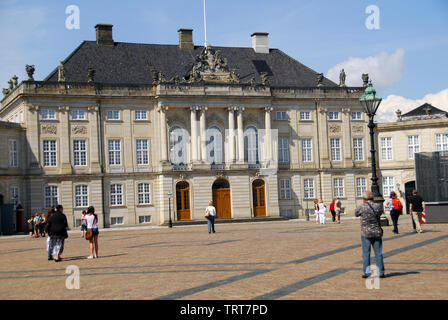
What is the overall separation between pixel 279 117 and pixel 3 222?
27143 millimetres

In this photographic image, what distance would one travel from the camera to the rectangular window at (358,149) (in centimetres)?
6669

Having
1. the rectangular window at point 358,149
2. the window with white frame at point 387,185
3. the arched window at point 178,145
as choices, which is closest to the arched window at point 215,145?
the arched window at point 178,145

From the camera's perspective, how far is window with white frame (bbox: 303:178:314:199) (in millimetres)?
65062

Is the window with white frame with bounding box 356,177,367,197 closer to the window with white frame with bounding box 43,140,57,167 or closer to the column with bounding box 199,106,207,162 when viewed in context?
the column with bounding box 199,106,207,162

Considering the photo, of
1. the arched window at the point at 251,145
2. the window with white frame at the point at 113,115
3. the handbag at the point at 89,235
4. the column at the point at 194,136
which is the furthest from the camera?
the arched window at the point at 251,145

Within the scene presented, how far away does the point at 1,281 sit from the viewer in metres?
18.1

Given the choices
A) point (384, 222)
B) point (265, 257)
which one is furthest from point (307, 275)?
point (384, 222)

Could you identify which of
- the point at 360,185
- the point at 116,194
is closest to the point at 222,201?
the point at 116,194

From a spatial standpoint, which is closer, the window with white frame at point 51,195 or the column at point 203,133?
the window with white frame at point 51,195

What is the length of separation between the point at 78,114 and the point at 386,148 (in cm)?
3126

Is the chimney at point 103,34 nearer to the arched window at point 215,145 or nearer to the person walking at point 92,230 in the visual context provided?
the arched window at point 215,145

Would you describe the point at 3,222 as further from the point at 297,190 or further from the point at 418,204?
the point at 418,204

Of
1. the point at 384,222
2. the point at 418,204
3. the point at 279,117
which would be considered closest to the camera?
the point at 418,204

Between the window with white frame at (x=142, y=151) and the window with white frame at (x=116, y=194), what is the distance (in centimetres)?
297
